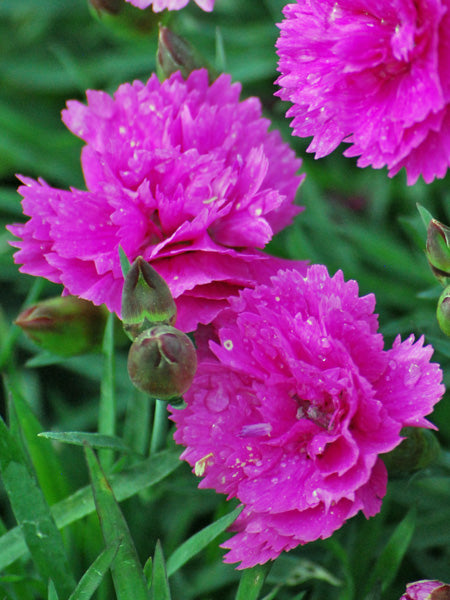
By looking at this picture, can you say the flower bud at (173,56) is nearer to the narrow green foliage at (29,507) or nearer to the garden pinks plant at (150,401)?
the garden pinks plant at (150,401)

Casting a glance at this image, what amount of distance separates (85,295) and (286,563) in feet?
1.36

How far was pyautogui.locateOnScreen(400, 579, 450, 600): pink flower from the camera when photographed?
2.19 ft

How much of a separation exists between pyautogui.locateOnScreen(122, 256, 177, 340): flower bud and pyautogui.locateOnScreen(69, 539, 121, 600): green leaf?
20cm

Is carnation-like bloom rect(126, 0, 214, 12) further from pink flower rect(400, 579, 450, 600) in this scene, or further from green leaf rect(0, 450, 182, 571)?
pink flower rect(400, 579, 450, 600)

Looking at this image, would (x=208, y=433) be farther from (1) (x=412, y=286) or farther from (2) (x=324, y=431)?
(1) (x=412, y=286)

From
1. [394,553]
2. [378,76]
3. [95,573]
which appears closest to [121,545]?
[95,573]

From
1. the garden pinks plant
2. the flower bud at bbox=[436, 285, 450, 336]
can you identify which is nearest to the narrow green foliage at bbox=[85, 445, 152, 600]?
the garden pinks plant

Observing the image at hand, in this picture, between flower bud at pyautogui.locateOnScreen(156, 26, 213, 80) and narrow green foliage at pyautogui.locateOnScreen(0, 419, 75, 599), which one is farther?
flower bud at pyautogui.locateOnScreen(156, 26, 213, 80)

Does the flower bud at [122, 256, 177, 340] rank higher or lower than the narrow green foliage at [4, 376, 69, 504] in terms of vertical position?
higher

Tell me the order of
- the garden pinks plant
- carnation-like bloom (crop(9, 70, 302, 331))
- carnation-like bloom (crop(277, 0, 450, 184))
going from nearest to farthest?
carnation-like bloom (crop(277, 0, 450, 184)) → carnation-like bloom (crop(9, 70, 302, 331)) → the garden pinks plant

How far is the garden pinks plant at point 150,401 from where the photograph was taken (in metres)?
0.84

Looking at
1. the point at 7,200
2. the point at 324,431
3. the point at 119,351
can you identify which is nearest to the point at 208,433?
the point at 324,431

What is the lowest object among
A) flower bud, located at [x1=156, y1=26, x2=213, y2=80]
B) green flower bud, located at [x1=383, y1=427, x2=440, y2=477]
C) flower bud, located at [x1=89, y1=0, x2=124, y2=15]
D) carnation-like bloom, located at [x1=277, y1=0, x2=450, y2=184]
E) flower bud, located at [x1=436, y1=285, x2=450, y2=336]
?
green flower bud, located at [x1=383, y1=427, x2=440, y2=477]

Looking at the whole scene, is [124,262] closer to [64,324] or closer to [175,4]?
[64,324]
